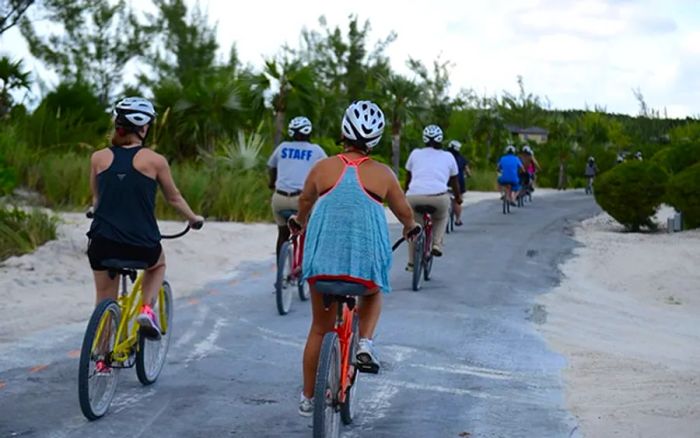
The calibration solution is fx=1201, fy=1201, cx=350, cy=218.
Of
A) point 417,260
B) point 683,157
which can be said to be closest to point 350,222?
point 417,260

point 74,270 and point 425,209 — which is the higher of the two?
point 425,209

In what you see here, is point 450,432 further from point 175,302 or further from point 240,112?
point 240,112

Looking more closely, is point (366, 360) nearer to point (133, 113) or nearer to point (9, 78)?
point (133, 113)

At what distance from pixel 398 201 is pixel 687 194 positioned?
1916cm

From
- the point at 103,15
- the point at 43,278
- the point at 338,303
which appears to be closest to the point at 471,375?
the point at 338,303

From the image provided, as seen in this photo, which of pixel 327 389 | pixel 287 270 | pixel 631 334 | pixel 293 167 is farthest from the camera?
pixel 293 167

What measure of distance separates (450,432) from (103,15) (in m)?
46.7

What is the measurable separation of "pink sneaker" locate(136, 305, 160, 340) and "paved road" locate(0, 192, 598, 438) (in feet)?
1.46

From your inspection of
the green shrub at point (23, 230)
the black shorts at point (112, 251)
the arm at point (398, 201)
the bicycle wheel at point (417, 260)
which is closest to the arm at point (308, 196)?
the arm at point (398, 201)

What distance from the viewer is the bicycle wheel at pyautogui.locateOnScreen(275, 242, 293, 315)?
466 inches

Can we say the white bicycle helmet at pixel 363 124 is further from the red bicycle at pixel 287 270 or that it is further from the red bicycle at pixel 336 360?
the red bicycle at pixel 287 270

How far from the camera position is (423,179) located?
14461mm

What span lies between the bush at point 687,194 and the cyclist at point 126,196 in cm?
1832

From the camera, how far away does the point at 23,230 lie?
15789 mm
